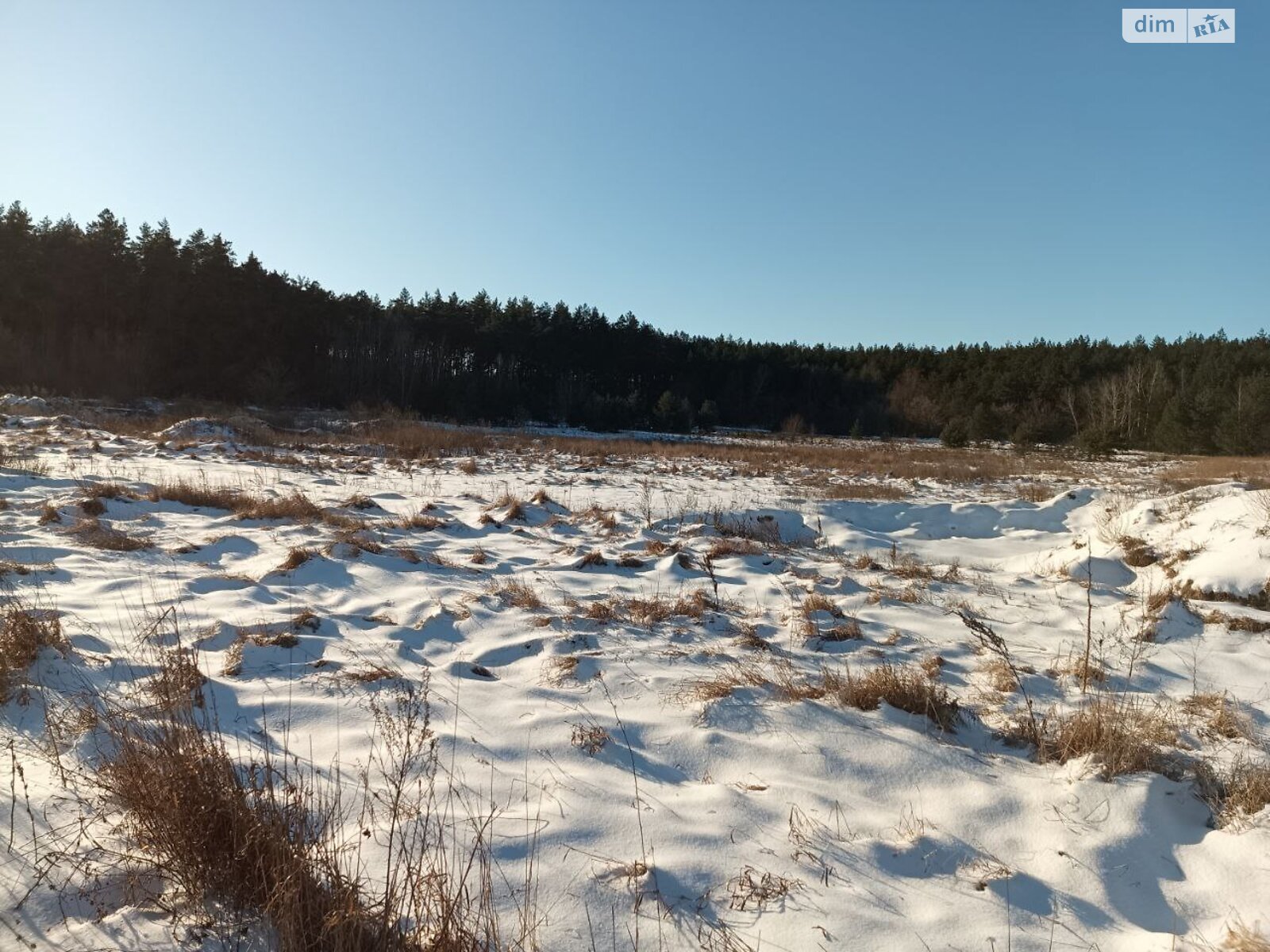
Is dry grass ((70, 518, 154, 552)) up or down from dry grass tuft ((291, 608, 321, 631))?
up

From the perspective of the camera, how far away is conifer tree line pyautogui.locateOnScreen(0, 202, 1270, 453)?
120ft

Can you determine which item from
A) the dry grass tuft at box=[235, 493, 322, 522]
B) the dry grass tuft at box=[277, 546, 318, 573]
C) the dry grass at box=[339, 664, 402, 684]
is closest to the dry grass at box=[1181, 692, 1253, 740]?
the dry grass at box=[339, 664, 402, 684]

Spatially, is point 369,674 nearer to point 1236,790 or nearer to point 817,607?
point 817,607

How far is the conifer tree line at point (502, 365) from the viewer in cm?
3659

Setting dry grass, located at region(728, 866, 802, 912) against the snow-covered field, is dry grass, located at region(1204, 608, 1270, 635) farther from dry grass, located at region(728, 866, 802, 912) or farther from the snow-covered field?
dry grass, located at region(728, 866, 802, 912)

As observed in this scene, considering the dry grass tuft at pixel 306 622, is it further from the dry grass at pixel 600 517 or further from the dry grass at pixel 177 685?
the dry grass at pixel 600 517

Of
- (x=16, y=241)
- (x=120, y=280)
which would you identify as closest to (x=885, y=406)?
(x=120, y=280)

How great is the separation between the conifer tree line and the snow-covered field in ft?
87.7

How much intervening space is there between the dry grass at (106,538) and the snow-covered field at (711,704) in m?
0.06

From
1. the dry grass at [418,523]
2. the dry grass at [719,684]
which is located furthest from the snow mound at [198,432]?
the dry grass at [719,684]

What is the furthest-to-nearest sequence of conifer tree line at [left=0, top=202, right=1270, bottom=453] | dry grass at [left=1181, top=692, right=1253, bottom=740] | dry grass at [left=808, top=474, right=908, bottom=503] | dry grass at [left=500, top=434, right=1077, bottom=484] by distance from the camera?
conifer tree line at [left=0, top=202, right=1270, bottom=453] < dry grass at [left=500, top=434, right=1077, bottom=484] < dry grass at [left=808, top=474, right=908, bottom=503] < dry grass at [left=1181, top=692, right=1253, bottom=740]

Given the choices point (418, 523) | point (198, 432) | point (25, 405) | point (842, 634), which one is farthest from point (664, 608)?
point (25, 405)

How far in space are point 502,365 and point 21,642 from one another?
49.9m

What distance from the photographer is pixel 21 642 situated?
3.37 m
